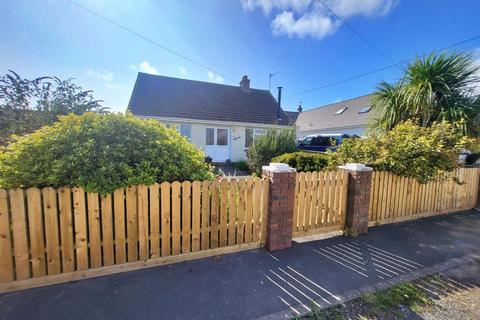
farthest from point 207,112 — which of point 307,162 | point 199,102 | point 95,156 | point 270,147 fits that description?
point 95,156

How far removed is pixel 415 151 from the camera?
4.03m

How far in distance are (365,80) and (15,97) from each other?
53.7ft

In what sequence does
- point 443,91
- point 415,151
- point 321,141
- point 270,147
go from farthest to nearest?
1. point 321,141
2. point 270,147
3. point 443,91
4. point 415,151

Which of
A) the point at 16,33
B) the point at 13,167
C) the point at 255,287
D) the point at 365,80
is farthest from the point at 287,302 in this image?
the point at 365,80

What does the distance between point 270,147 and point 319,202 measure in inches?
209

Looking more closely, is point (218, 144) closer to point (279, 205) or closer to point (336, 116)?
point (279, 205)

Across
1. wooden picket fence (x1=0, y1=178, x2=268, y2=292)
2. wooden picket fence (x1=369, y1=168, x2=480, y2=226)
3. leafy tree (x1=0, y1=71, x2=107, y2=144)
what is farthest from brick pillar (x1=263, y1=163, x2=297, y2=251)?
leafy tree (x1=0, y1=71, x2=107, y2=144)

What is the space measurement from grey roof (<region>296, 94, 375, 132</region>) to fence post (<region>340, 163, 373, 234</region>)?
13.2 m

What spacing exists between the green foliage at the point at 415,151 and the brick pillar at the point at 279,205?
7.03 feet

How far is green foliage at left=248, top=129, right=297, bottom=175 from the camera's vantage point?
28.4ft

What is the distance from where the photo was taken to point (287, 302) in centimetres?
207

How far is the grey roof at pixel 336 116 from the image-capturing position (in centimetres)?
1897

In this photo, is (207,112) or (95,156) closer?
(95,156)

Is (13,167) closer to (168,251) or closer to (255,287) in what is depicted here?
(168,251)
